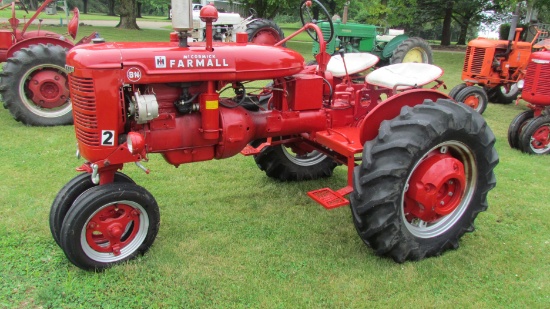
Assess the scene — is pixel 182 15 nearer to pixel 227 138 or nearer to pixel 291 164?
pixel 227 138

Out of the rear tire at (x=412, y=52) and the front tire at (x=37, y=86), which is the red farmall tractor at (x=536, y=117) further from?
the front tire at (x=37, y=86)

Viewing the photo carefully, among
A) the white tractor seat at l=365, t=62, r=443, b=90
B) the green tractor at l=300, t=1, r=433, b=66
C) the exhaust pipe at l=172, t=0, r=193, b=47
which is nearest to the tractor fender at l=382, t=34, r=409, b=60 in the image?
the green tractor at l=300, t=1, r=433, b=66

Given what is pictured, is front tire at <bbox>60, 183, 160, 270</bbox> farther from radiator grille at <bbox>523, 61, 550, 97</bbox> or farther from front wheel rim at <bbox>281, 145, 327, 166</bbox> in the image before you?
radiator grille at <bbox>523, 61, 550, 97</bbox>

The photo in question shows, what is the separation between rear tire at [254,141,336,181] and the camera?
15.3 ft

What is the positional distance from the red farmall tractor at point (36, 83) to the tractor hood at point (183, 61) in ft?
12.9

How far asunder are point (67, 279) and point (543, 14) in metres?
28.2

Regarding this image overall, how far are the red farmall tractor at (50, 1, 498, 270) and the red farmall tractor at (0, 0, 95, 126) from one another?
13.0 feet

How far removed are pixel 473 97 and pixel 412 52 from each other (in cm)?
396

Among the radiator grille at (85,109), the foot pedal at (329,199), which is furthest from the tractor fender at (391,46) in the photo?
the radiator grille at (85,109)

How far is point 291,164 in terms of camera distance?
4734 mm

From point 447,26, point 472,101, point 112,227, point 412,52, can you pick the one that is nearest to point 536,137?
point 472,101

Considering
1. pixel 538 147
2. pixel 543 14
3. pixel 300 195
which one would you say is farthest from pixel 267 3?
pixel 300 195

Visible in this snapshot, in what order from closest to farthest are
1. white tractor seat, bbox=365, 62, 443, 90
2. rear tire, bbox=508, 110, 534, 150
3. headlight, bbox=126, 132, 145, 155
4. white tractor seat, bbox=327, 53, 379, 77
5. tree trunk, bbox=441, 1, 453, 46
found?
headlight, bbox=126, 132, 145, 155 → white tractor seat, bbox=365, 62, 443, 90 → white tractor seat, bbox=327, 53, 379, 77 → rear tire, bbox=508, 110, 534, 150 → tree trunk, bbox=441, 1, 453, 46

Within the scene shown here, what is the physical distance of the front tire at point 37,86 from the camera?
21.0 ft
